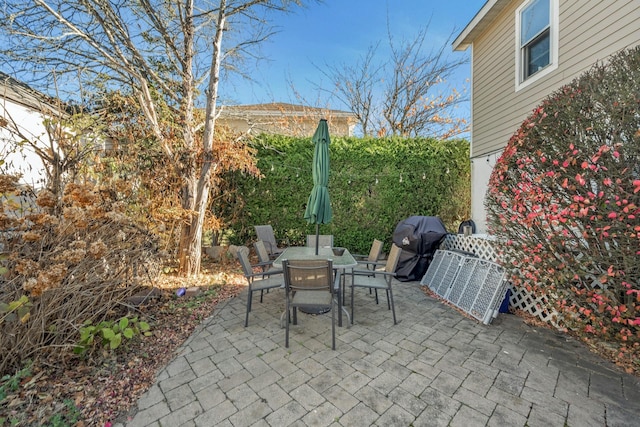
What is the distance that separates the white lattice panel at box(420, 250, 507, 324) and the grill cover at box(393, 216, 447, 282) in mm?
273

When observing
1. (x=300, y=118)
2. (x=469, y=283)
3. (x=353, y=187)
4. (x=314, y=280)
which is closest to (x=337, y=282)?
(x=314, y=280)

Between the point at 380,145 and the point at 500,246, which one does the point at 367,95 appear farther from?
the point at 500,246

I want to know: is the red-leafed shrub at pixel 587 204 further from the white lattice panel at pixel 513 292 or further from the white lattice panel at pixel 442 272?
the white lattice panel at pixel 442 272

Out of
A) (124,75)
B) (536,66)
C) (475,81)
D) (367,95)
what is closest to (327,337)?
(124,75)

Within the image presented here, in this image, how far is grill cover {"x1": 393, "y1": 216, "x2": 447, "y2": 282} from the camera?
5.24m

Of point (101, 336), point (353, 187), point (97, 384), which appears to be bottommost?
point (97, 384)

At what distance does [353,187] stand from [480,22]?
16.0 ft

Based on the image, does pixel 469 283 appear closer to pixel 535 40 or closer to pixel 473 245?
pixel 473 245

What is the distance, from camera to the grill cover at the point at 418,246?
5.24 metres

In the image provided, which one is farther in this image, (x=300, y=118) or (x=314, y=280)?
(x=300, y=118)

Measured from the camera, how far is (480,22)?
21.1ft

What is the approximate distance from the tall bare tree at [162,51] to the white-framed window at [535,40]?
4.55 metres

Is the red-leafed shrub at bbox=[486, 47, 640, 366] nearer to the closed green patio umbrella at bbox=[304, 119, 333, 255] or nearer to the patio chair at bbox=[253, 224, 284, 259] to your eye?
the closed green patio umbrella at bbox=[304, 119, 333, 255]

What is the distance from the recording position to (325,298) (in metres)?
3.07
